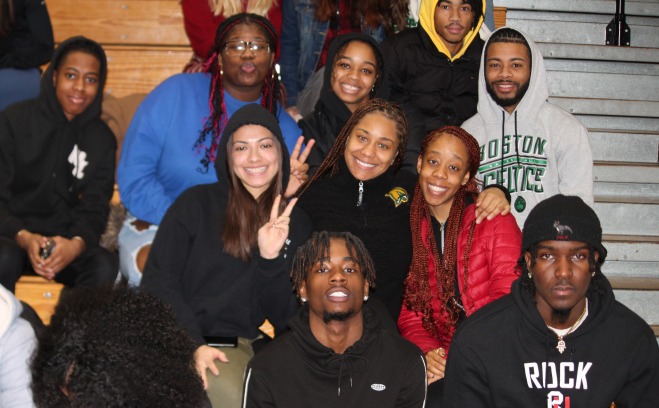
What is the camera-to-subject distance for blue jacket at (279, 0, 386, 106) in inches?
165

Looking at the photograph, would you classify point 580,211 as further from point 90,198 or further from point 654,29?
point 654,29

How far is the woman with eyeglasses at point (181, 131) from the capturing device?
3.46m

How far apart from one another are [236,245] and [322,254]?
349mm

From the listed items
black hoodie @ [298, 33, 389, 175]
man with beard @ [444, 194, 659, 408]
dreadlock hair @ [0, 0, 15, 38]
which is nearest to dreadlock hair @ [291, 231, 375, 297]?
man with beard @ [444, 194, 659, 408]

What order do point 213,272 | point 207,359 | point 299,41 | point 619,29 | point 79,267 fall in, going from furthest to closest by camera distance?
point 619,29 < point 299,41 < point 79,267 < point 213,272 < point 207,359

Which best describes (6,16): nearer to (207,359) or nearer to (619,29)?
(207,359)

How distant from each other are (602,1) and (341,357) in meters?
3.28

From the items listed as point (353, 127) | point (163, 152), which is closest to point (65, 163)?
point (163, 152)

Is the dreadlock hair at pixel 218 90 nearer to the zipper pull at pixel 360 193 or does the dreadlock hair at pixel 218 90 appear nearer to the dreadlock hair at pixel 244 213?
the dreadlock hair at pixel 244 213

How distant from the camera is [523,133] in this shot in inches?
143

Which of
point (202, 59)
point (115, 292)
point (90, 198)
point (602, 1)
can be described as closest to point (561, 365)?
point (115, 292)

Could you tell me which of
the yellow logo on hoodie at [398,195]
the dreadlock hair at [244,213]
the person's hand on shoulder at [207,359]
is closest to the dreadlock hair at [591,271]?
the yellow logo on hoodie at [398,195]

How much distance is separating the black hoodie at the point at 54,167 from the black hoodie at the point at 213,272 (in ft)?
2.19

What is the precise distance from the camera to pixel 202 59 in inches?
163
